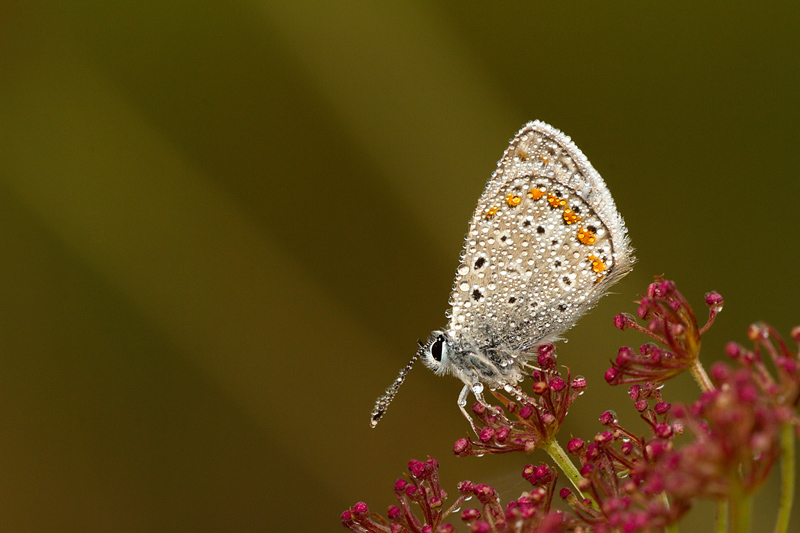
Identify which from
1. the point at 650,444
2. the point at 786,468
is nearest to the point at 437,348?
the point at 650,444

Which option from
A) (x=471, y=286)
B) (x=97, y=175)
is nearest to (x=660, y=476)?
(x=471, y=286)

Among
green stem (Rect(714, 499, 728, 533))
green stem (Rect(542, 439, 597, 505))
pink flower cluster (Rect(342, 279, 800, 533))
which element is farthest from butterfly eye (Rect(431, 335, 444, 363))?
green stem (Rect(714, 499, 728, 533))

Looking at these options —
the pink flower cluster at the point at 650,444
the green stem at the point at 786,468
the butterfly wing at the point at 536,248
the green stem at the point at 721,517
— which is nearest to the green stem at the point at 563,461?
the pink flower cluster at the point at 650,444

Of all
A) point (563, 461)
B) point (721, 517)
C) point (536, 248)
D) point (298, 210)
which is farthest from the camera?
point (298, 210)

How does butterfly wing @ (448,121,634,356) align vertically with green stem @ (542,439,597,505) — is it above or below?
above

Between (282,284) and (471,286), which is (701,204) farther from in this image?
(282,284)

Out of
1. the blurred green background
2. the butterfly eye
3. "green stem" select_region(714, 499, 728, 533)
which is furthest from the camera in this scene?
the blurred green background

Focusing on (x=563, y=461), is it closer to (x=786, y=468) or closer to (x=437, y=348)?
(x=786, y=468)

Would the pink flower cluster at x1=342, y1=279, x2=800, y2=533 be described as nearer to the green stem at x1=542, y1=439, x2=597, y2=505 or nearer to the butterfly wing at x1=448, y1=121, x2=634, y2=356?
the green stem at x1=542, y1=439, x2=597, y2=505
